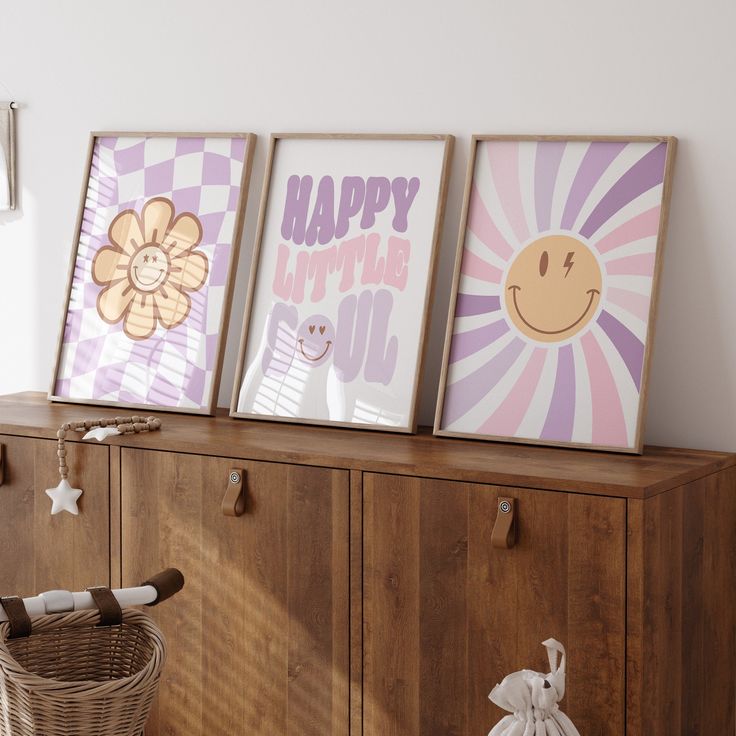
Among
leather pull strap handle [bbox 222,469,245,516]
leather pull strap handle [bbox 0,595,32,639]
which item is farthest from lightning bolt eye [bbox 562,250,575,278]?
leather pull strap handle [bbox 0,595,32,639]

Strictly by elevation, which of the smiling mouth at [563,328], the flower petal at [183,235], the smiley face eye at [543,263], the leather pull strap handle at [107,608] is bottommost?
the leather pull strap handle at [107,608]

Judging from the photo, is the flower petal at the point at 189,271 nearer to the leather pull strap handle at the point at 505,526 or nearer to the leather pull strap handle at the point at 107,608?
the leather pull strap handle at the point at 505,526

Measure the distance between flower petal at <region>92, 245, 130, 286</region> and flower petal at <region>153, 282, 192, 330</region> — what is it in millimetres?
135

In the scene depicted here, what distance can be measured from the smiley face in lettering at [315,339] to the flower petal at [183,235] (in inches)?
15.7

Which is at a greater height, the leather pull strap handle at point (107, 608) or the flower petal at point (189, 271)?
the flower petal at point (189, 271)

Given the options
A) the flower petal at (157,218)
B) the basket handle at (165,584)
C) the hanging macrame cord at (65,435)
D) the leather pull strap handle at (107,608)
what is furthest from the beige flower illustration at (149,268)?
the leather pull strap handle at (107,608)

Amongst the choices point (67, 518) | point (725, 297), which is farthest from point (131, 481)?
point (725, 297)

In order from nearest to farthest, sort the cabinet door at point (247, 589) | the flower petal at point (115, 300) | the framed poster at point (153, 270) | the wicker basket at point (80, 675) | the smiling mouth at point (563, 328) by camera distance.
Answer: the wicker basket at point (80, 675) → the cabinet door at point (247, 589) → the smiling mouth at point (563, 328) → the framed poster at point (153, 270) → the flower petal at point (115, 300)

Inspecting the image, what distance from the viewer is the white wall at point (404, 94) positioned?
2.12 m

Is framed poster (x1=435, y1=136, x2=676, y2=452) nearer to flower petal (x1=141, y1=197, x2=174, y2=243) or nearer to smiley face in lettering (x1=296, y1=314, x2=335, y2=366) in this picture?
smiley face in lettering (x1=296, y1=314, x2=335, y2=366)

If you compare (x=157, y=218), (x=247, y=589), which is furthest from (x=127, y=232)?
(x=247, y=589)

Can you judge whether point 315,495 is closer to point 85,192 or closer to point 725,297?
point 725,297

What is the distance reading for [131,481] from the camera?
2.21 m

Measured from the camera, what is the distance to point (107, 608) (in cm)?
148
